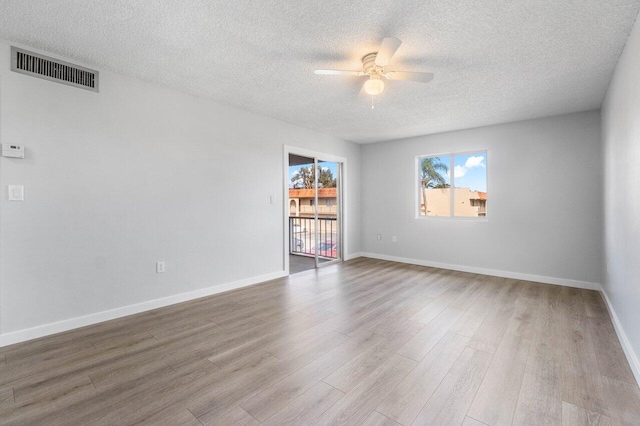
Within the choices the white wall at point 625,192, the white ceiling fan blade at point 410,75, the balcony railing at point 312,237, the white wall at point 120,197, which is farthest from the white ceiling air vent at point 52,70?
the white wall at point 625,192

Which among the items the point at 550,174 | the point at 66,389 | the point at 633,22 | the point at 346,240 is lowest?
the point at 66,389

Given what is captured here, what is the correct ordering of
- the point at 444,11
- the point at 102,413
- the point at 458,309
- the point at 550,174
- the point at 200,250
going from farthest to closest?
the point at 550,174 → the point at 200,250 → the point at 458,309 → the point at 444,11 → the point at 102,413

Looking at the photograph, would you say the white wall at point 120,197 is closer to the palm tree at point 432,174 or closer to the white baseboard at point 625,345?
the palm tree at point 432,174

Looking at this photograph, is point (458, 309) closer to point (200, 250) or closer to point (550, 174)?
point (550, 174)

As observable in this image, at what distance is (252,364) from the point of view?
2.09 meters

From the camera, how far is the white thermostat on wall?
2342 mm

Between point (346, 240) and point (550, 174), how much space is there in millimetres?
3515

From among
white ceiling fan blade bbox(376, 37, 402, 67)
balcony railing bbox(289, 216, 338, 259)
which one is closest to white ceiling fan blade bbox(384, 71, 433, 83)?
white ceiling fan blade bbox(376, 37, 402, 67)

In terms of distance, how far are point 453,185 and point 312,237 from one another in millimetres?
3168

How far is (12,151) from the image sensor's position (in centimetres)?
237

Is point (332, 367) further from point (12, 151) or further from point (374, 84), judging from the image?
point (12, 151)

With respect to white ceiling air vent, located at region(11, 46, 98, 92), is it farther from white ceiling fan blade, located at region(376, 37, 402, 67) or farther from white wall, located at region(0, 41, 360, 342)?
white ceiling fan blade, located at region(376, 37, 402, 67)

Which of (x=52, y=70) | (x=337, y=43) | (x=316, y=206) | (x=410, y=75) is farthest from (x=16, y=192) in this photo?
(x=316, y=206)

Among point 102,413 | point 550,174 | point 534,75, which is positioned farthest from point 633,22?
point 102,413
